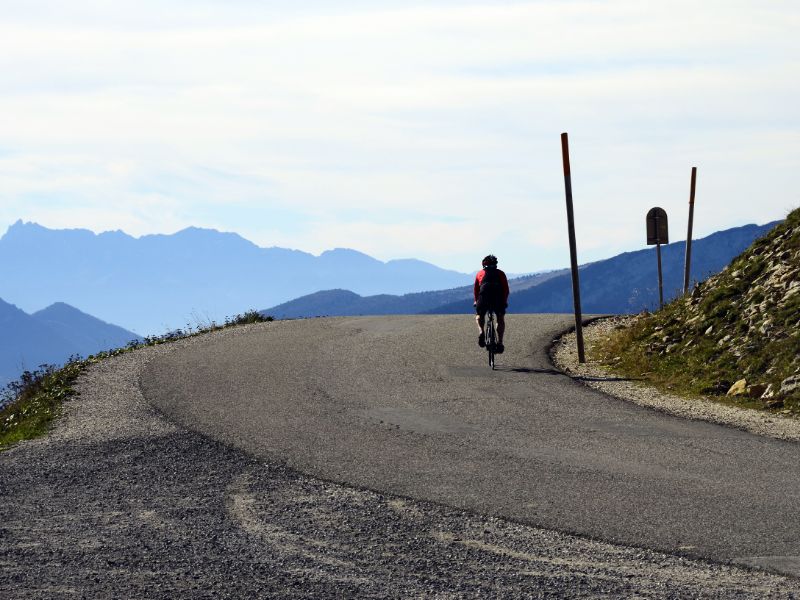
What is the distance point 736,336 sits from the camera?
1684 centimetres

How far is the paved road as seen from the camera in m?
8.20

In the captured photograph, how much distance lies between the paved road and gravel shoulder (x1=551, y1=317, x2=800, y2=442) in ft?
1.32

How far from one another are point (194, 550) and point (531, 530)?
2.68 m

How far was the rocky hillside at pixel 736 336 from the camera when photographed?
15031 millimetres

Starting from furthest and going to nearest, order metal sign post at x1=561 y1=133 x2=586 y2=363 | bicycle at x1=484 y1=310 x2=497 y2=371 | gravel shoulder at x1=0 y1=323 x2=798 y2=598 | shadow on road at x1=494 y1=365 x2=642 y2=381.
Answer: metal sign post at x1=561 y1=133 x2=586 y2=363 → bicycle at x1=484 y1=310 x2=497 y2=371 → shadow on road at x1=494 y1=365 x2=642 y2=381 → gravel shoulder at x1=0 y1=323 x2=798 y2=598

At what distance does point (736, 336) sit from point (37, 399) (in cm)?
1224

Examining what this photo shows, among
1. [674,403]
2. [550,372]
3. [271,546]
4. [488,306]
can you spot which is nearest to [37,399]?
[488,306]

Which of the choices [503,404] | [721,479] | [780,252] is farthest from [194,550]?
[780,252]

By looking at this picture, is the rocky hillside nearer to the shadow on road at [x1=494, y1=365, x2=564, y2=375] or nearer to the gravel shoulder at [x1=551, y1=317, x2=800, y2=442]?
the gravel shoulder at [x1=551, y1=317, x2=800, y2=442]

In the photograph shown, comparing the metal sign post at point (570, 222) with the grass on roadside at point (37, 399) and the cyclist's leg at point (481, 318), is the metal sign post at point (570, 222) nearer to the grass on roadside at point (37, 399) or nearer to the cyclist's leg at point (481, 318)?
the cyclist's leg at point (481, 318)

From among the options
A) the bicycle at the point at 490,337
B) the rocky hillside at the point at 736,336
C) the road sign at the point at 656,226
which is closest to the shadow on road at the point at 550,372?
the bicycle at the point at 490,337

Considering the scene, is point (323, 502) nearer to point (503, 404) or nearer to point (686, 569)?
point (686, 569)

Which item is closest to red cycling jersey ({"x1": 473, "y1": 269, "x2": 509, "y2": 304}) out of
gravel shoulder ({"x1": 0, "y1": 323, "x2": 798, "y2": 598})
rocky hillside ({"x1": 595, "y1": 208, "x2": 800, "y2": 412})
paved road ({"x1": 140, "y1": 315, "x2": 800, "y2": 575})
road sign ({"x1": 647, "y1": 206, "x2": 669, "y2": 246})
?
paved road ({"x1": 140, "y1": 315, "x2": 800, "y2": 575})

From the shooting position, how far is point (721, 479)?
31.2ft
